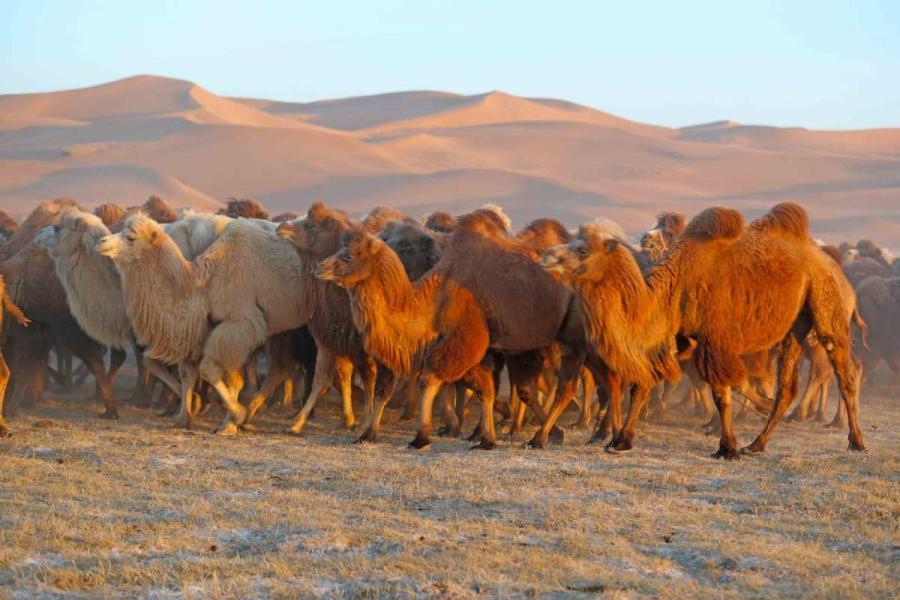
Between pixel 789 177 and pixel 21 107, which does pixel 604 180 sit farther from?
pixel 21 107

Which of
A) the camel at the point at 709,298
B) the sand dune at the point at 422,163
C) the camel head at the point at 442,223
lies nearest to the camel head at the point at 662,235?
the camel at the point at 709,298

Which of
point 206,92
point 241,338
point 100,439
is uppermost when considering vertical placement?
point 206,92

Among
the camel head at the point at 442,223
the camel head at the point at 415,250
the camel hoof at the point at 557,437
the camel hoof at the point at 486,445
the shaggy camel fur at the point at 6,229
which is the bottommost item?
the camel hoof at the point at 557,437

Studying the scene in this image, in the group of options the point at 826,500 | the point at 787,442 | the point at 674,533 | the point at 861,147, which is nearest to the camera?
the point at 674,533

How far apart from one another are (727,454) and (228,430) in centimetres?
436

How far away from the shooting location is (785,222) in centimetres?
1114

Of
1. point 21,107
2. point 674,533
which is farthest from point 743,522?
point 21,107

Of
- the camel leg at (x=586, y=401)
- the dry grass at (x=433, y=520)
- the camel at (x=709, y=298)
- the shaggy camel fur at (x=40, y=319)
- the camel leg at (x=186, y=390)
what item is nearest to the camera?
the dry grass at (x=433, y=520)

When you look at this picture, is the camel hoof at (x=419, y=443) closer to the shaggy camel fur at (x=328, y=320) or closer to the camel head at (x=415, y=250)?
the shaggy camel fur at (x=328, y=320)

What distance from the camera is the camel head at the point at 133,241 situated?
11992 millimetres

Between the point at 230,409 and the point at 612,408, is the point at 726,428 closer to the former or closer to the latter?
the point at 612,408

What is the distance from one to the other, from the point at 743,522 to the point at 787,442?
168 inches

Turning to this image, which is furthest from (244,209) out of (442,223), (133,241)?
(133,241)

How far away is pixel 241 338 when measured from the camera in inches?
483
